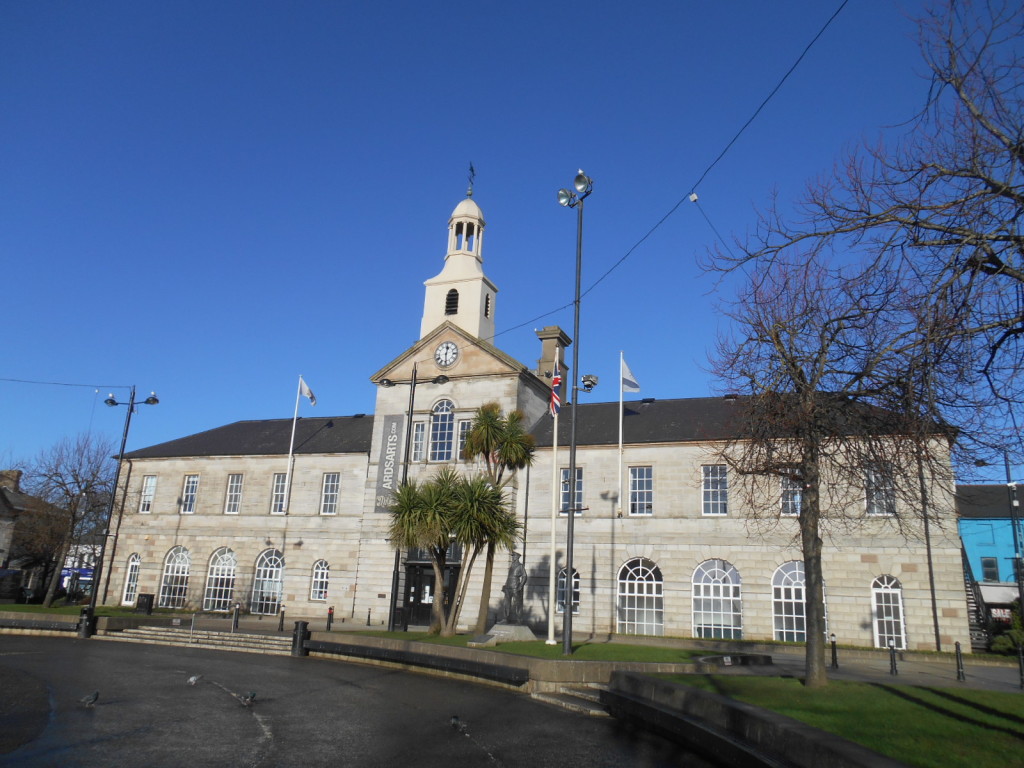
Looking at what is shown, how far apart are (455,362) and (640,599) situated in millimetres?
14028

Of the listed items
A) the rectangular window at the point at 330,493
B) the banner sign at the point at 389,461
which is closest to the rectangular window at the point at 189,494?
the rectangular window at the point at 330,493

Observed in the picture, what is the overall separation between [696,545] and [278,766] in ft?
78.2

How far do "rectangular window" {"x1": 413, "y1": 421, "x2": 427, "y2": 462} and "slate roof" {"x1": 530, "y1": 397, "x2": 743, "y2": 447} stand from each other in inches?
211

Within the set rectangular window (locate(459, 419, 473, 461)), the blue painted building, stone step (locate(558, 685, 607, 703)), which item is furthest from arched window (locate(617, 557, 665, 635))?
the blue painted building

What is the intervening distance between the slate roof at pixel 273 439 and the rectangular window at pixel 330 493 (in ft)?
4.16

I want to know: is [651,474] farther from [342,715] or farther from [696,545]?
[342,715]

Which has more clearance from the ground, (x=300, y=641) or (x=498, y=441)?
(x=498, y=441)

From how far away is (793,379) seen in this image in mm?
14742

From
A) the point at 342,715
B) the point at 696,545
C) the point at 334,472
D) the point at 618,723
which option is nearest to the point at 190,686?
the point at 342,715

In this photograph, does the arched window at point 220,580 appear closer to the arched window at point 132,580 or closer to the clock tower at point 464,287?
the arched window at point 132,580

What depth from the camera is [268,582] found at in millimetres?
→ 39031

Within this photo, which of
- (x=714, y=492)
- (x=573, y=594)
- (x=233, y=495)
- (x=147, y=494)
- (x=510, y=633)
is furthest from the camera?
(x=147, y=494)

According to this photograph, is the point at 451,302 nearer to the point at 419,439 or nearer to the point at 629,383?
the point at 419,439

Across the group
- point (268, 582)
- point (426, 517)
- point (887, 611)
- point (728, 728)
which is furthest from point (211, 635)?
point (887, 611)
